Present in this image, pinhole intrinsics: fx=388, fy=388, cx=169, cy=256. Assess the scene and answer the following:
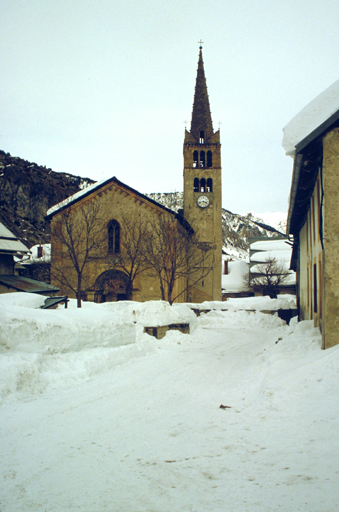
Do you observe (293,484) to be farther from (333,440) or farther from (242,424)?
(242,424)

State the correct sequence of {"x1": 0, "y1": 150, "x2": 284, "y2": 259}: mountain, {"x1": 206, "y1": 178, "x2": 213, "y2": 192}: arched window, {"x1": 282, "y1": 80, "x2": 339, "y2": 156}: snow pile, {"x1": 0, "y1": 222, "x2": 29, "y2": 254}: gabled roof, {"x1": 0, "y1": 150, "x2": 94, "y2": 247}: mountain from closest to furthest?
{"x1": 282, "y1": 80, "x2": 339, "y2": 156}: snow pile
{"x1": 0, "y1": 222, "x2": 29, "y2": 254}: gabled roof
{"x1": 206, "y1": 178, "x2": 213, "y2": 192}: arched window
{"x1": 0, "y1": 150, "x2": 284, "y2": 259}: mountain
{"x1": 0, "y1": 150, "x2": 94, "y2": 247}: mountain

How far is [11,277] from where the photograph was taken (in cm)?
1850

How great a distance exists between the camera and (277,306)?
27.0 metres

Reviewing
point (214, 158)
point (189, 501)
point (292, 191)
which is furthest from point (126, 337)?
point (214, 158)

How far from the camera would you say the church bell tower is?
136ft

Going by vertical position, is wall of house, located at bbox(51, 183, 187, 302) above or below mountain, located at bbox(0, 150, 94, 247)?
below

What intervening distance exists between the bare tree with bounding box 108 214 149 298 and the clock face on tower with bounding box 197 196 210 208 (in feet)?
44.1

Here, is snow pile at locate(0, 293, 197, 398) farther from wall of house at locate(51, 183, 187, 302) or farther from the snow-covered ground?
wall of house at locate(51, 183, 187, 302)

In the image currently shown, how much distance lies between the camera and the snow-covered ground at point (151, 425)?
11.1ft

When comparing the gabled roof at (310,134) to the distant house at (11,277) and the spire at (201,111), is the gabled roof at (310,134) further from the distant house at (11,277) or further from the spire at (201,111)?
the spire at (201,111)

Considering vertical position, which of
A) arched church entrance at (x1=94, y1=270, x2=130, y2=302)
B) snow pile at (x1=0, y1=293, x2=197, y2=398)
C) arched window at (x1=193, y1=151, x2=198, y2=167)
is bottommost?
snow pile at (x1=0, y1=293, x2=197, y2=398)

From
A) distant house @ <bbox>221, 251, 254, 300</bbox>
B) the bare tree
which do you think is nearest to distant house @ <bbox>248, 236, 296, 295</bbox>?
distant house @ <bbox>221, 251, 254, 300</bbox>

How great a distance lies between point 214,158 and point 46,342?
39.4 m

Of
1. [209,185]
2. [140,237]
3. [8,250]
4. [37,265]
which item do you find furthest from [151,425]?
[37,265]
